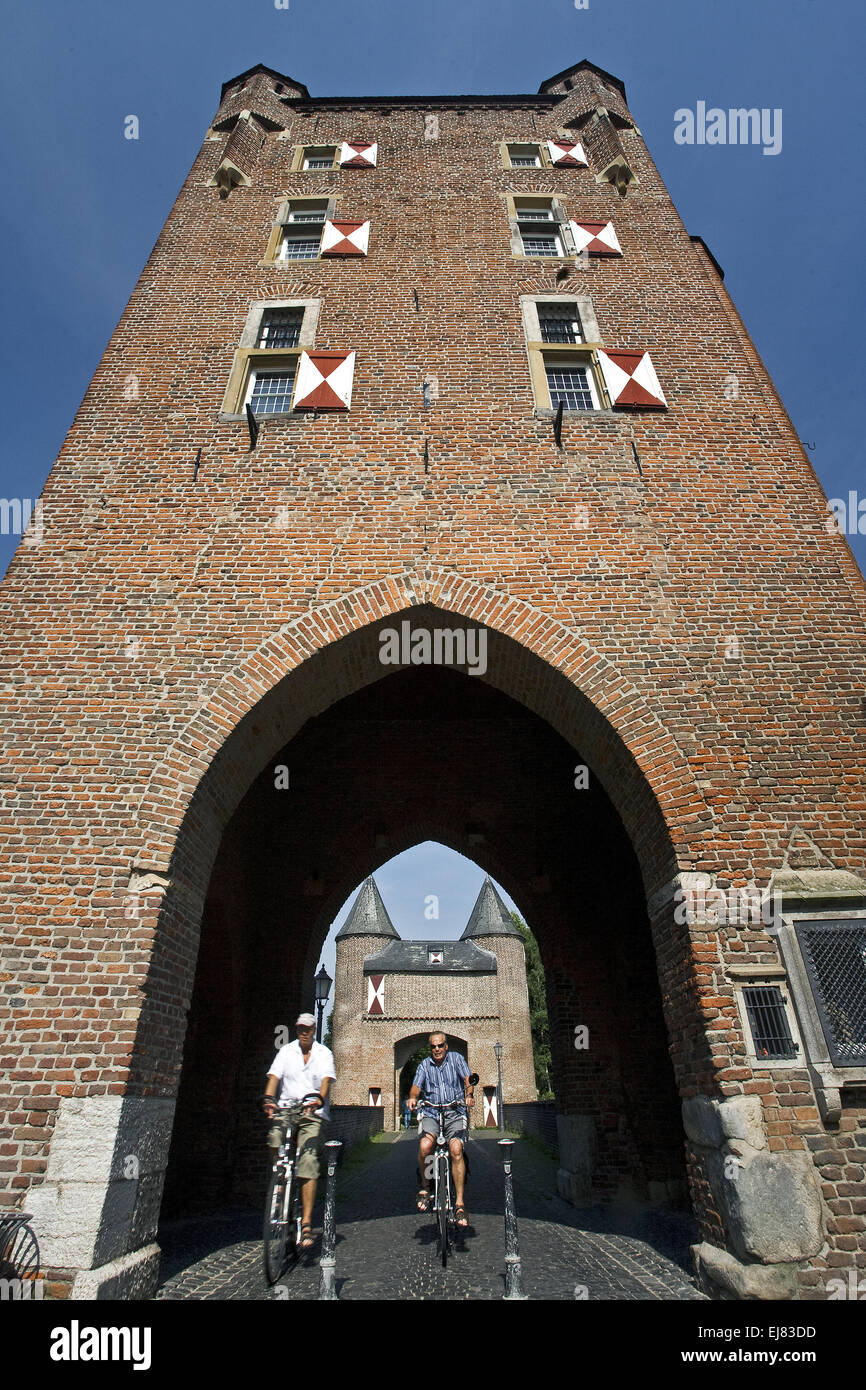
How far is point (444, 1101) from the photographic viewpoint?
5695mm

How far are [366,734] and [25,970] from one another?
249 inches

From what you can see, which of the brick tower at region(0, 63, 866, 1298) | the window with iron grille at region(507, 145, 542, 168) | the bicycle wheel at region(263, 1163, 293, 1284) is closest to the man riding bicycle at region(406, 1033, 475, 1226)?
the bicycle wheel at region(263, 1163, 293, 1284)

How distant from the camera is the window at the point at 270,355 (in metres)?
8.00

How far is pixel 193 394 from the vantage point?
7.85 metres

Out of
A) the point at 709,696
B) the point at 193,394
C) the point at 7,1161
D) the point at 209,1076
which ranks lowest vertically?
the point at 7,1161

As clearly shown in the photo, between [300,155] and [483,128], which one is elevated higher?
[483,128]

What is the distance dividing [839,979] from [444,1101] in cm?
317

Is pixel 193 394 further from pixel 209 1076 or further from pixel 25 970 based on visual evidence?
pixel 209 1076

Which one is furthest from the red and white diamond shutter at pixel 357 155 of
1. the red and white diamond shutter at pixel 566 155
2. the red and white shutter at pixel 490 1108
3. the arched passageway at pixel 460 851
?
the red and white shutter at pixel 490 1108

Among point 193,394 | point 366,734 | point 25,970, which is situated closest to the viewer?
point 25,970

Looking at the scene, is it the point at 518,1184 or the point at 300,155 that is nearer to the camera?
the point at 518,1184

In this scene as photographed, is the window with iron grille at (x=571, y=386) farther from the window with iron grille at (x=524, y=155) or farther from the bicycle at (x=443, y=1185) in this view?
the bicycle at (x=443, y=1185)
